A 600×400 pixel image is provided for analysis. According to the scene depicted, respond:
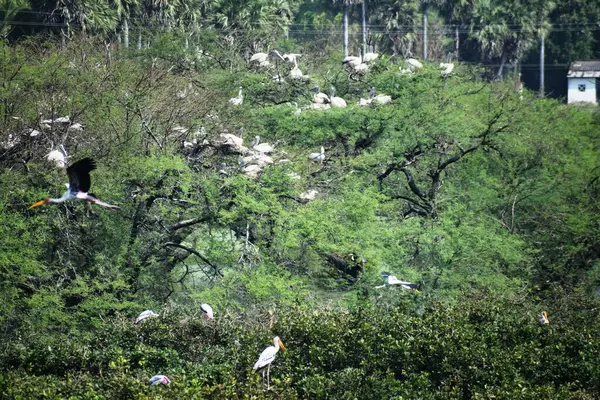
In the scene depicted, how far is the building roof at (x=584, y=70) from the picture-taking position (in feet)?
213

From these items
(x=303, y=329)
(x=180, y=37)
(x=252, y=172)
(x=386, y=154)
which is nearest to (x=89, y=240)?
(x=252, y=172)

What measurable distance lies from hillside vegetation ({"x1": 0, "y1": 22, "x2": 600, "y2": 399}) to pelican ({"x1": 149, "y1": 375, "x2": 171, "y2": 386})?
6.8 inches

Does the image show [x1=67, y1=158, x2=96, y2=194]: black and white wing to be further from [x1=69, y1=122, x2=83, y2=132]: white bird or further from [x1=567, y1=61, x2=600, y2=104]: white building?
[x1=567, y1=61, x2=600, y2=104]: white building

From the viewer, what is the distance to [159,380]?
55.7 feet

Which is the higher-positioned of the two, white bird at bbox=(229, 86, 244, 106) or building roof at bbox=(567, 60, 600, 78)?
white bird at bbox=(229, 86, 244, 106)

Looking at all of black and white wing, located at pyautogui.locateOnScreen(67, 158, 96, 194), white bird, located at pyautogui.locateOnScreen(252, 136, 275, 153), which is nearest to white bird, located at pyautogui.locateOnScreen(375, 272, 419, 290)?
white bird, located at pyautogui.locateOnScreen(252, 136, 275, 153)

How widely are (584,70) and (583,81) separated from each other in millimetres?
652

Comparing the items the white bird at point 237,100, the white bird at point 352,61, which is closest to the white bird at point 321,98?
the white bird at point 237,100

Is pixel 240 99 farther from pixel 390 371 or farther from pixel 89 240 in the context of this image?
pixel 390 371

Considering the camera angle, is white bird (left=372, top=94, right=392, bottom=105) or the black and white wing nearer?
the black and white wing

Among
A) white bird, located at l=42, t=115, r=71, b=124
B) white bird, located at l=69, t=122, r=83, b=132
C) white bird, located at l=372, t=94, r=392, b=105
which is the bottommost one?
white bird, located at l=372, t=94, r=392, b=105

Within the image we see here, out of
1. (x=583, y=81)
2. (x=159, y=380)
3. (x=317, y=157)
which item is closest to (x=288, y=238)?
(x=317, y=157)

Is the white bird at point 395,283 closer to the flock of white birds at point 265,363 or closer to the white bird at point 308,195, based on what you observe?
the white bird at point 308,195

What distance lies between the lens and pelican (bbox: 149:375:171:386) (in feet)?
55.5
